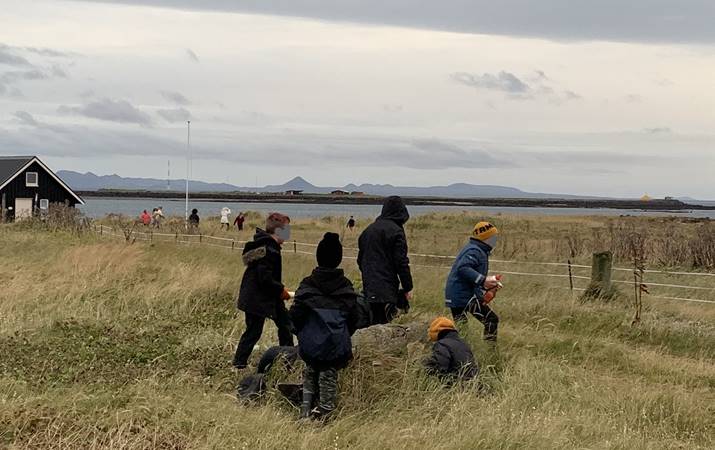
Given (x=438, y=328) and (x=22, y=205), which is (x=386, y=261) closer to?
(x=438, y=328)

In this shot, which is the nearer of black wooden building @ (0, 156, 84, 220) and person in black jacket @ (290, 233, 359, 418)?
person in black jacket @ (290, 233, 359, 418)

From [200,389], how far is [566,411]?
9.85ft

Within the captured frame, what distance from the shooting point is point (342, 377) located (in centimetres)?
699

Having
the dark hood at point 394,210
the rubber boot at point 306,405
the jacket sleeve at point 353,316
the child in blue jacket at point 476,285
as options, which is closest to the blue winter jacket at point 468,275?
the child in blue jacket at point 476,285

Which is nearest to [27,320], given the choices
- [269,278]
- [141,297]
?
[141,297]

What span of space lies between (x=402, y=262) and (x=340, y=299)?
5.70 ft

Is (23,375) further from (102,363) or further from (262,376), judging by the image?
(262,376)

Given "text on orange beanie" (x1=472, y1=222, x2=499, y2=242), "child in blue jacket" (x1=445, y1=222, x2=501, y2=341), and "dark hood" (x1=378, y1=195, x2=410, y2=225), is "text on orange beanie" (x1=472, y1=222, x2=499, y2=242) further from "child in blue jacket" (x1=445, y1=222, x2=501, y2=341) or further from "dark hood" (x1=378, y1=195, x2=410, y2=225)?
"dark hood" (x1=378, y1=195, x2=410, y2=225)

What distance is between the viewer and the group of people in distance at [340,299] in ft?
21.5

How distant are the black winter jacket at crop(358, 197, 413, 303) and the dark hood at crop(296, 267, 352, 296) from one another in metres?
1.67

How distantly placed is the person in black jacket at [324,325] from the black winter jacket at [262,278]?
1359mm

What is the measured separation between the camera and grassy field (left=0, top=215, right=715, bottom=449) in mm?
5676

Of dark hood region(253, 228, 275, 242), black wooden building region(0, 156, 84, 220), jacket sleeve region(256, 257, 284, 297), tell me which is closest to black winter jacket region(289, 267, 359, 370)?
jacket sleeve region(256, 257, 284, 297)

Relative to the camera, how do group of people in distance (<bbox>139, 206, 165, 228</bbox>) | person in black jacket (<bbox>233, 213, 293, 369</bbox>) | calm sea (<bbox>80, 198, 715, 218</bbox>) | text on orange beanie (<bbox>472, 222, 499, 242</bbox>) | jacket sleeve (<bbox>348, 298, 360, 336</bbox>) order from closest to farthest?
jacket sleeve (<bbox>348, 298, 360, 336</bbox>) → person in black jacket (<bbox>233, 213, 293, 369</bbox>) → text on orange beanie (<bbox>472, 222, 499, 242</bbox>) → group of people in distance (<bbox>139, 206, 165, 228</bbox>) → calm sea (<bbox>80, 198, 715, 218</bbox>)
